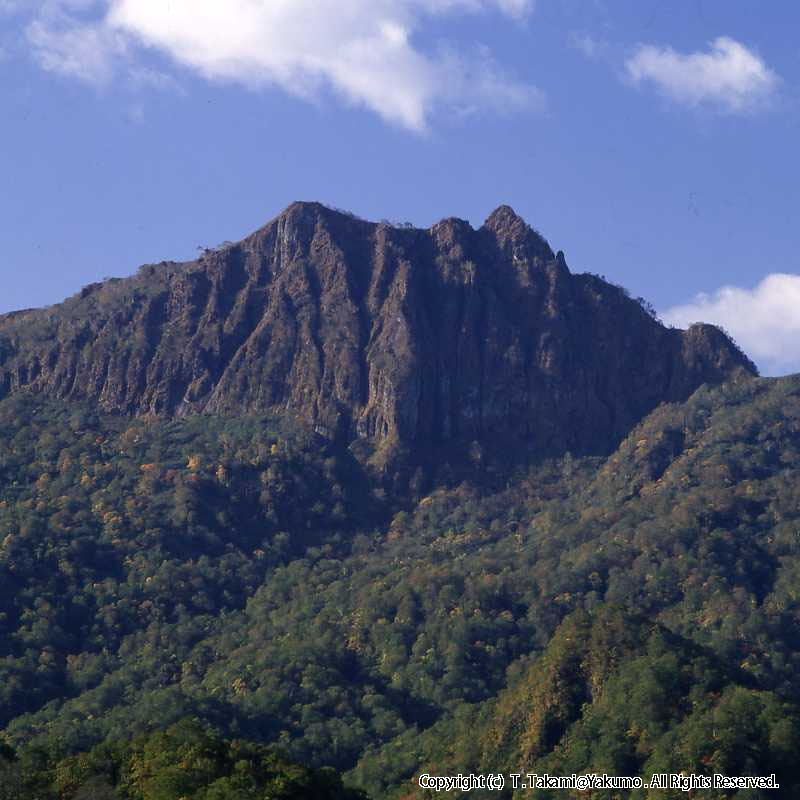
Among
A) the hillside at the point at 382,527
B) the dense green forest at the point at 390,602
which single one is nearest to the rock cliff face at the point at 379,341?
the hillside at the point at 382,527

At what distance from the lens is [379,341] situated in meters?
176

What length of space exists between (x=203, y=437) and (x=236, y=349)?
15.4 meters

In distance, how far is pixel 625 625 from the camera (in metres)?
99.3

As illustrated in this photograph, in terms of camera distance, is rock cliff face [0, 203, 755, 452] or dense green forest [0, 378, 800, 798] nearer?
dense green forest [0, 378, 800, 798]

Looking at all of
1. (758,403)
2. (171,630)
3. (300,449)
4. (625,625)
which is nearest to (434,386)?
(300,449)

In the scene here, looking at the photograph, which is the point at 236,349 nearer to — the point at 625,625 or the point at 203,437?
the point at 203,437

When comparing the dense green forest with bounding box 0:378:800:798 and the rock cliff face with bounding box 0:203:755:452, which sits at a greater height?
the rock cliff face with bounding box 0:203:755:452

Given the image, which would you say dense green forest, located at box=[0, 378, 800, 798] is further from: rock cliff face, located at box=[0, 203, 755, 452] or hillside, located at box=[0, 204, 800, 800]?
rock cliff face, located at box=[0, 203, 755, 452]

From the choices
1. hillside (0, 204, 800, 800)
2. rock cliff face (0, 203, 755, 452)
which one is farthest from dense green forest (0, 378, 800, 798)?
rock cliff face (0, 203, 755, 452)

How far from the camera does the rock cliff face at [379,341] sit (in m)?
174

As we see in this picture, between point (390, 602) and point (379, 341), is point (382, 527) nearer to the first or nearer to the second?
point (379, 341)

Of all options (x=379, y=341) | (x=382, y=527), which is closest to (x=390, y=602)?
(x=382, y=527)

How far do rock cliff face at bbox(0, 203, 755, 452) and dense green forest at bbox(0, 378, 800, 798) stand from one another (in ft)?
16.4

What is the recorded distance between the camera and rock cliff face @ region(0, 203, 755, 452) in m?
174
